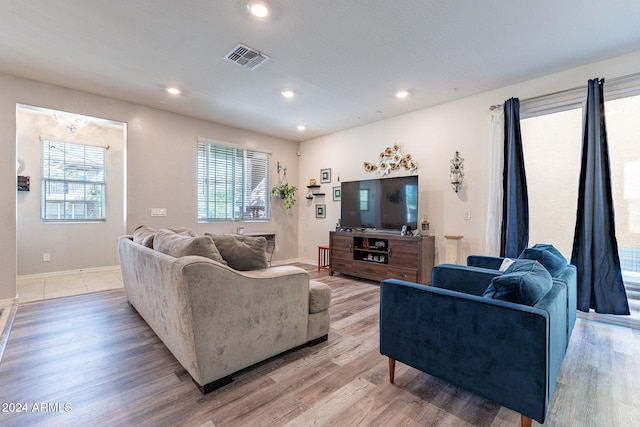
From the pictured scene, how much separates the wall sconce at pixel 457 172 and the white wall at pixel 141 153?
12.2 ft

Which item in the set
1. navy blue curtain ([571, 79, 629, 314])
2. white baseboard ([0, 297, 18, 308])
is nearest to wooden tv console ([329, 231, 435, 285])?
navy blue curtain ([571, 79, 629, 314])

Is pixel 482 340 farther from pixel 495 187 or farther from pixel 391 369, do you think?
pixel 495 187

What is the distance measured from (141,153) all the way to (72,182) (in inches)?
76.3

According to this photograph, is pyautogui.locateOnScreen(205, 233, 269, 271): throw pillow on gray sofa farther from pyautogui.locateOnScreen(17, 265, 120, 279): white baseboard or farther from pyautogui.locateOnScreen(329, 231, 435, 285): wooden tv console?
pyautogui.locateOnScreen(17, 265, 120, 279): white baseboard

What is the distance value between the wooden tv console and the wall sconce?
2.82 feet

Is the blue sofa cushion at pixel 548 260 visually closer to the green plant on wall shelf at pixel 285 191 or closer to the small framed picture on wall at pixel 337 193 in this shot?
the small framed picture on wall at pixel 337 193

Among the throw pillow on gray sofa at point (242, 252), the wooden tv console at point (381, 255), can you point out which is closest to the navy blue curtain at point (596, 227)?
the wooden tv console at point (381, 255)

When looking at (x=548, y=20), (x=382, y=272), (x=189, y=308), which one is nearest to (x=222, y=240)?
(x=189, y=308)

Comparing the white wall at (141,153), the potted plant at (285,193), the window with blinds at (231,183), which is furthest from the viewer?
the potted plant at (285,193)

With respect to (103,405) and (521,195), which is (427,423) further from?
(521,195)

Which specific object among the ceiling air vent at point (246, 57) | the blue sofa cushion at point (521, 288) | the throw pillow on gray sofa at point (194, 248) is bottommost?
the blue sofa cushion at point (521, 288)

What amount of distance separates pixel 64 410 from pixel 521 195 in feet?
14.8

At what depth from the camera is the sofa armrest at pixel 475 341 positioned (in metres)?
1.30

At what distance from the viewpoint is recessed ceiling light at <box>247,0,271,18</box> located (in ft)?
7.24
